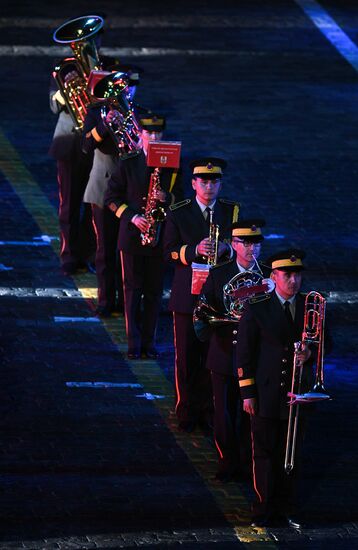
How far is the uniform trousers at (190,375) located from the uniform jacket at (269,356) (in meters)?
1.84

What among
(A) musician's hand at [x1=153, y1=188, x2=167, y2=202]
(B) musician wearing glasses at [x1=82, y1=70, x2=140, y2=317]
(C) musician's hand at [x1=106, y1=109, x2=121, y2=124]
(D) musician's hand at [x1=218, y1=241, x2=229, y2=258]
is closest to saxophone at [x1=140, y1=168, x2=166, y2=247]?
(A) musician's hand at [x1=153, y1=188, x2=167, y2=202]

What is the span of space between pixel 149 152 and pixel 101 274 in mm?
2189

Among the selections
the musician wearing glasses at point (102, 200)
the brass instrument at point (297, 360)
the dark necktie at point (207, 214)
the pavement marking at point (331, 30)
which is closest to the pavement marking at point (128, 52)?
the pavement marking at point (331, 30)

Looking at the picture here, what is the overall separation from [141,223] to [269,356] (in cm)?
336

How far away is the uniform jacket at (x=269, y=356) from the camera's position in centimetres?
1558

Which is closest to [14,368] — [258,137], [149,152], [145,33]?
[149,152]

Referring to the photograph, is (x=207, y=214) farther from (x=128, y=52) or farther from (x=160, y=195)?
(x=128, y=52)

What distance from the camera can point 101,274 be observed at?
787 inches

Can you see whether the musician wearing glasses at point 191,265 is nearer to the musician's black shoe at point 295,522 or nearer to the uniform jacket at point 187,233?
the uniform jacket at point 187,233

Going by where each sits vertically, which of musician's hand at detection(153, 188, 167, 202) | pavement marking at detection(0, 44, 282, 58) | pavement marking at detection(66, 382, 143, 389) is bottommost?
pavement marking at detection(0, 44, 282, 58)

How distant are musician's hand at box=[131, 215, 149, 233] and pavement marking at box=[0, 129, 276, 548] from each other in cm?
124

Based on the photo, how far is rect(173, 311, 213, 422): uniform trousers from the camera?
1745cm

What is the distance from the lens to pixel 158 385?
18.2m

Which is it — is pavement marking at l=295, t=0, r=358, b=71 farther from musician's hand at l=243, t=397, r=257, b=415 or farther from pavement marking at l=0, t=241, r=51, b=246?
musician's hand at l=243, t=397, r=257, b=415
